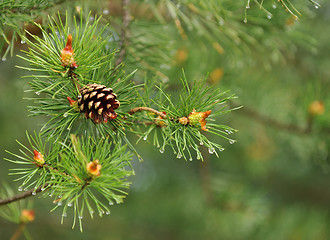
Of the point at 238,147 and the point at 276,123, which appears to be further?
the point at 238,147

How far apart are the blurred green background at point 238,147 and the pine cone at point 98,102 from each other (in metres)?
0.16

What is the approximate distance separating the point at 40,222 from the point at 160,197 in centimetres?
46

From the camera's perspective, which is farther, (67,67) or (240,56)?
(240,56)

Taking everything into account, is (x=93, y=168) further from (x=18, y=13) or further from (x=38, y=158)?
(x=18, y=13)

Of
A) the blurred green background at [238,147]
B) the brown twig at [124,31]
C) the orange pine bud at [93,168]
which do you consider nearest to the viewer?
the orange pine bud at [93,168]

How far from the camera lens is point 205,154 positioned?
41.3 inches

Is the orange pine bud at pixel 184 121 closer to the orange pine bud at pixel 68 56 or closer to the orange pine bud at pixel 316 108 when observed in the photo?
the orange pine bud at pixel 68 56

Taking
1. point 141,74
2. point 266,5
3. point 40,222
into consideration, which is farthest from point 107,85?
point 40,222

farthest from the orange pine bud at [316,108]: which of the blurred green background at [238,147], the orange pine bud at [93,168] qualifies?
the orange pine bud at [93,168]

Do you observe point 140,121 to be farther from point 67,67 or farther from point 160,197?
point 160,197

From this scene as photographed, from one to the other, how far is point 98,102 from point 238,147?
117 cm

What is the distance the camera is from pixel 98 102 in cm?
45

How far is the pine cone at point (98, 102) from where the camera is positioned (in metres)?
0.46

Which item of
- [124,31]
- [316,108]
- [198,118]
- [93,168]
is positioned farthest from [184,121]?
[316,108]
